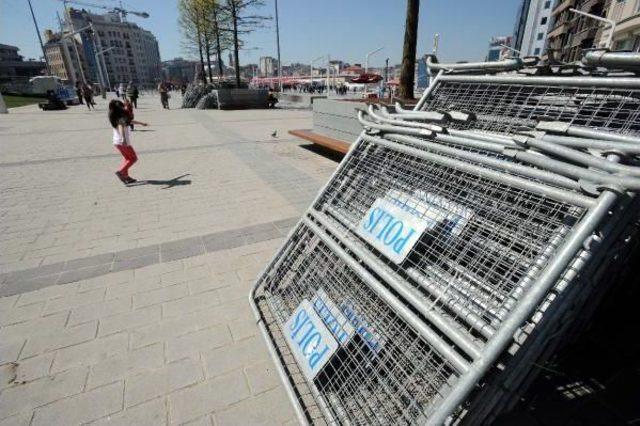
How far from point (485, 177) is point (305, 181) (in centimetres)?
550

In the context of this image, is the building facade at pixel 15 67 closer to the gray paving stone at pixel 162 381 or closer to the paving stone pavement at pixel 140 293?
the paving stone pavement at pixel 140 293

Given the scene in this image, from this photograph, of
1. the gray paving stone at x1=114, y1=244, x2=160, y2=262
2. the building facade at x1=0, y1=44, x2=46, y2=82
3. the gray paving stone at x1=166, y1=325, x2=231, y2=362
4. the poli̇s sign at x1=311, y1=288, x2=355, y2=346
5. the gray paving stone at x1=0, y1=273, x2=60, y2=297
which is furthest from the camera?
the building facade at x1=0, y1=44, x2=46, y2=82

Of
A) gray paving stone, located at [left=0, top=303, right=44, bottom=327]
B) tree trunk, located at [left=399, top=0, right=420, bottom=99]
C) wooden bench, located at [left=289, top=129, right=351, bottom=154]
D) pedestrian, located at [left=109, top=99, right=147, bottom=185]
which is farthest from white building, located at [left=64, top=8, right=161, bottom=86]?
gray paving stone, located at [left=0, top=303, right=44, bottom=327]

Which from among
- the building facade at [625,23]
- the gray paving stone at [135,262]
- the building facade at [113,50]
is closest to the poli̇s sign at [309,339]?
the gray paving stone at [135,262]

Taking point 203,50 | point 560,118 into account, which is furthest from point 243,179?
point 203,50

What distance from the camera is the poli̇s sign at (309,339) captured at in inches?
78.7

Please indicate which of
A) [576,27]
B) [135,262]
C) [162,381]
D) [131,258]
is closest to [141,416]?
[162,381]

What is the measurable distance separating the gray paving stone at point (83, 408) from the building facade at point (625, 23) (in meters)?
34.0

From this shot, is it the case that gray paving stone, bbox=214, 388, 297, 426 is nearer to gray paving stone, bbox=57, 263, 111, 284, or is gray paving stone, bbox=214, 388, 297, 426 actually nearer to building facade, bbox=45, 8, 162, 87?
gray paving stone, bbox=57, 263, 111, 284

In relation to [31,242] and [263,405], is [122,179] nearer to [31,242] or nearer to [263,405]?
[31,242]

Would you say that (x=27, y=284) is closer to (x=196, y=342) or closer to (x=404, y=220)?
(x=196, y=342)

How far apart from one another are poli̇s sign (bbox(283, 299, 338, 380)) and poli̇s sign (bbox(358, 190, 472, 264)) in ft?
2.06

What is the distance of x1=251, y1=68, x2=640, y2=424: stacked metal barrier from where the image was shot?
1.30 metres

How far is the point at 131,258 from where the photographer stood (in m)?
4.00
